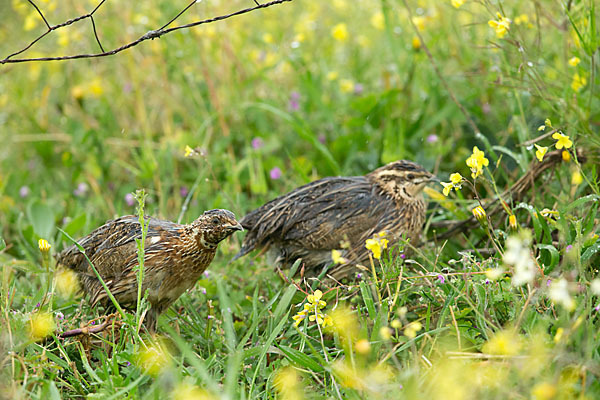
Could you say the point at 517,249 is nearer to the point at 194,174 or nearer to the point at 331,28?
the point at 194,174

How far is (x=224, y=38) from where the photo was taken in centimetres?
713

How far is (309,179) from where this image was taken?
5910mm

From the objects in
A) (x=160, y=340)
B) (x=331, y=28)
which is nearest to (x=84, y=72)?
(x=331, y=28)

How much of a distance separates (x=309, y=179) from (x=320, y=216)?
95 centimetres

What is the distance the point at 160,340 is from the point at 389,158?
275 cm

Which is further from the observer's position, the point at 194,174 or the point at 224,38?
the point at 224,38

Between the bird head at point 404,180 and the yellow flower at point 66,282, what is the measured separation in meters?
2.26

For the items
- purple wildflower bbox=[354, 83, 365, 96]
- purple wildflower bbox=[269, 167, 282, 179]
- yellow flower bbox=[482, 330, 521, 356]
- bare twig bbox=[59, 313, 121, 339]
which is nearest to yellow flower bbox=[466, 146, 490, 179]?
yellow flower bbox=[482, 330, 521, 356]

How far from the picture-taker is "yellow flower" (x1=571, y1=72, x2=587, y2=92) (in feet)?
16.1

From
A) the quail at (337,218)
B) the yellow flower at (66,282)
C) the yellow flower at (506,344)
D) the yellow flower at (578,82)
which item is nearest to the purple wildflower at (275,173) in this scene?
the quail at (337,218)

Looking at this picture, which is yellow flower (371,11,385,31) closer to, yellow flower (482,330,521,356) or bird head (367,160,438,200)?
bird head (367,160,438,200)

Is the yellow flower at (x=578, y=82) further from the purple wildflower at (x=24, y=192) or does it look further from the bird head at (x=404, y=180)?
the purple wildflower at (x=24, y=192)

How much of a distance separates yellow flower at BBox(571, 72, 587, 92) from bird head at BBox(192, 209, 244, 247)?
8.50 ft

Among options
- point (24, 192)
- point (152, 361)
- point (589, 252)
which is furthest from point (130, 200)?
point (589, 252)
